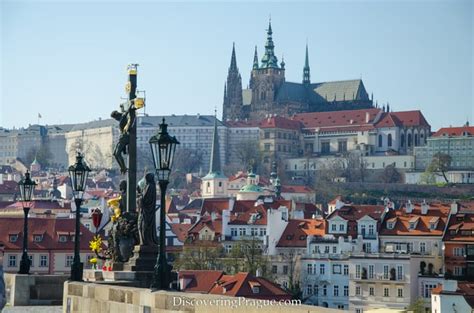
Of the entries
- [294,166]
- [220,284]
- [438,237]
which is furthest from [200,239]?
[294,166]

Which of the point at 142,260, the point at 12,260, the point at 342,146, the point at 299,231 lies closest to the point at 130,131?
the point at 142,260

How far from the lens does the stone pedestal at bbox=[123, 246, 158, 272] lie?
17094mm

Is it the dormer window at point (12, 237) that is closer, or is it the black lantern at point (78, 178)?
the black lantern at point (78, 178)

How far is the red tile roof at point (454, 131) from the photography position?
165500 millimetres

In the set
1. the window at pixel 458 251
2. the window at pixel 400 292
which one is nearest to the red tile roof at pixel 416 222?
the window at pixel 458 251

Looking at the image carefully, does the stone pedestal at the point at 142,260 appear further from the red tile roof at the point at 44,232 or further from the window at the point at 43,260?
the window at the point at 43,260

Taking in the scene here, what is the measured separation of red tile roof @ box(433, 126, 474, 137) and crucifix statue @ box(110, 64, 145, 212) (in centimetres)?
14885

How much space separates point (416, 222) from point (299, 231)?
9.27m

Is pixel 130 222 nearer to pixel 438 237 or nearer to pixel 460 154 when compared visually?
pixel 438 237

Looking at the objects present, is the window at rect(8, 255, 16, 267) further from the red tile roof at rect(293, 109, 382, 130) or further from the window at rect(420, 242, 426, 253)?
the red tile roof at rect(293, 109, 382, 130)

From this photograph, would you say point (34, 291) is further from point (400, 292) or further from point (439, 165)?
point (439, 165)

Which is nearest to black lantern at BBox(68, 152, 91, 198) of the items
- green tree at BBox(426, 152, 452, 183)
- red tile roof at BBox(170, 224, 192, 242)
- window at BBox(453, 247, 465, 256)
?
window at BBox(453, 247, 465, 256)

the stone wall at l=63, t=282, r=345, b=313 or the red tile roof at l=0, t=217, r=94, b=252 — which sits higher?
the red tile roof at l=0, t=217, r=94, b=252

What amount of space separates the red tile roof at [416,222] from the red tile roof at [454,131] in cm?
9795
